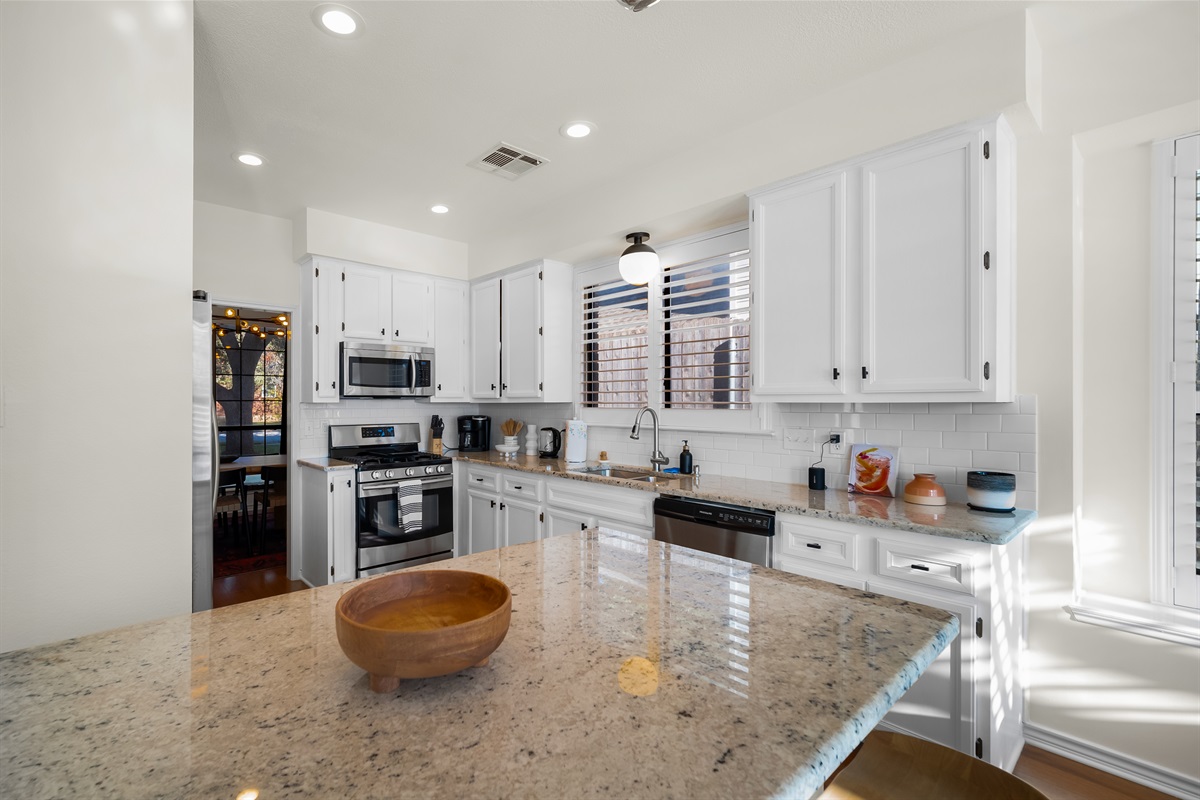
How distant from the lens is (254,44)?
7.30 ft

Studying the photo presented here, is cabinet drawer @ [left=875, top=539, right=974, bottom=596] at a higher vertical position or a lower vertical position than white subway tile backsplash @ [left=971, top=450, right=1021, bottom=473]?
lower

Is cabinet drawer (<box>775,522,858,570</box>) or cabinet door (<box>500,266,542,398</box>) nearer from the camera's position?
cabinet drawer (<box>775,522,858,570</box>)

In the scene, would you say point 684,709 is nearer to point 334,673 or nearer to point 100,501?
point 334,673

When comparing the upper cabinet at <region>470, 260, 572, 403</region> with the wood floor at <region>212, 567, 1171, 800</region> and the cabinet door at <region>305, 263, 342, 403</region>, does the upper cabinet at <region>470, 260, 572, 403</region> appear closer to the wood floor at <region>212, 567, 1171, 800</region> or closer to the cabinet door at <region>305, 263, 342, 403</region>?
the cabinet door at <region>305, 263, 342, 403</region>

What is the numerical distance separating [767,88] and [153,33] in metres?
2.31

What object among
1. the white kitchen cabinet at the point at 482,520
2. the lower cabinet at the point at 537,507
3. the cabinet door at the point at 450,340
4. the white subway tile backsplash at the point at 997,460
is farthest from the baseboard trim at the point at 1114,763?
the cabinet door at the point at 450,340

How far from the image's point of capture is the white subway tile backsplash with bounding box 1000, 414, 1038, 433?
2.22 meters

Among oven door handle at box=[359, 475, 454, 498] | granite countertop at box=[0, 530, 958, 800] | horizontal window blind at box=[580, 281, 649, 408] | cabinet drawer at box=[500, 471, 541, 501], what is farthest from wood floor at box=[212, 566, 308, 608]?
granite countertop at box=[0, 530, 958, 800]

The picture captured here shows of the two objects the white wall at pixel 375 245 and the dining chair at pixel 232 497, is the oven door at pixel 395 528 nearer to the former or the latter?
the white wall at pixel 375 245

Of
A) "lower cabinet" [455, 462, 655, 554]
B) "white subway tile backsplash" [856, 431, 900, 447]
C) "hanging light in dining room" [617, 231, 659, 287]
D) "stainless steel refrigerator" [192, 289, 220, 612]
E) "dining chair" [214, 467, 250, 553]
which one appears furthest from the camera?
"dining chair" [214, 467, 250, 553]

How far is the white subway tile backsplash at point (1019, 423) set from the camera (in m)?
2.22

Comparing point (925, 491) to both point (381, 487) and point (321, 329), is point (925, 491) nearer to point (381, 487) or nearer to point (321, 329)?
point (381, 487)

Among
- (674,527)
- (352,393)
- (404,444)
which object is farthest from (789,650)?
(404,444)

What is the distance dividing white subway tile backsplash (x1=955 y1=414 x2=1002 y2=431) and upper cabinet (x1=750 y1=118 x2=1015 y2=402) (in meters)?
0.24
